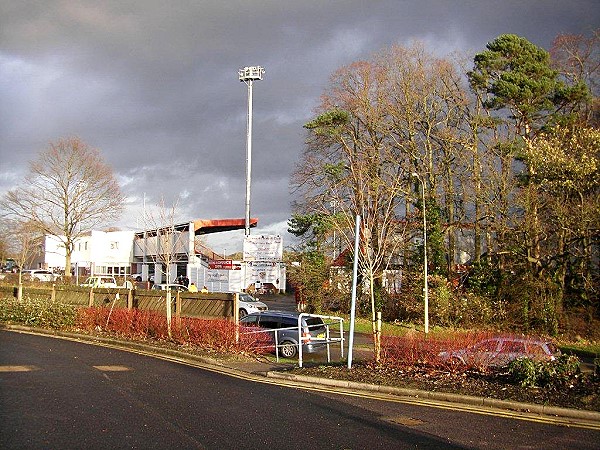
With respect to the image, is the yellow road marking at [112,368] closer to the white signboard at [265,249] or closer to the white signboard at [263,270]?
the white signboard at [265,249]

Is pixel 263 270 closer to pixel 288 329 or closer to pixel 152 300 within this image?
→ pixel 152 300

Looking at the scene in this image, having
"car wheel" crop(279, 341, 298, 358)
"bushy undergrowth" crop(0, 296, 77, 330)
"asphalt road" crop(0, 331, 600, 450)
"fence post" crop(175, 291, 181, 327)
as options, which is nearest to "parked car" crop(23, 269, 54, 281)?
"bushy undergrowth" crop(0, 296, 77, 330)

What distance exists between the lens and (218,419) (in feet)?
30.4

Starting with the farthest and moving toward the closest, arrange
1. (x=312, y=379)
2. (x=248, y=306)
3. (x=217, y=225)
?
(x=217, y=225) < (x=248, y=306) < (x=312, y=379)

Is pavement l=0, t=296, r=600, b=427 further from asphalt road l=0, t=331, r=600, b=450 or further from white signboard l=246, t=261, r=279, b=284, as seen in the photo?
white signboard l=246, t=261, r=279, b=284

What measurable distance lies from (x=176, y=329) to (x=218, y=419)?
34.2 ft

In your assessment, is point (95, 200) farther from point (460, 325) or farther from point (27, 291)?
point (460, 325)

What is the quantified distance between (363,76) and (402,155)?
5.76 metres

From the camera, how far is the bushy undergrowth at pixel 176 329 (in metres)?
17.7

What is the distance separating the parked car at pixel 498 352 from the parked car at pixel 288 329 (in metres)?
5.41

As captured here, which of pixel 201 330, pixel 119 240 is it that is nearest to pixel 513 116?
pixel 201 330

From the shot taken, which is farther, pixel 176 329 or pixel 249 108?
pixel 249 108

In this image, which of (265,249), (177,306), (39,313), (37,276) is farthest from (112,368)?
(37,276)

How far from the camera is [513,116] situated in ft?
115
